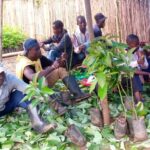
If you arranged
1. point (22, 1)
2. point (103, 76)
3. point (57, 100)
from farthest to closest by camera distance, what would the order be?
point (22, 1) < point (57, 100) < point (103, 76)

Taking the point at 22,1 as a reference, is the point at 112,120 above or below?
below

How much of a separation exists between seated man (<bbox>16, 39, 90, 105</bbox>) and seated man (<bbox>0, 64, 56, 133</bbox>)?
0.28 m

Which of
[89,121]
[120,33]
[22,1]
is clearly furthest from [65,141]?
[22,1]

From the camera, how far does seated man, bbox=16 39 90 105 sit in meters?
4.45

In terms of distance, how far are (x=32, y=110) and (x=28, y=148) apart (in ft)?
1.57

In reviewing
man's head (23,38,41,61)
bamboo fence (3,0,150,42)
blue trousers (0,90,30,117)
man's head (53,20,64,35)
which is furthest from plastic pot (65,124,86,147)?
bamboo fence (3,0,150,42)

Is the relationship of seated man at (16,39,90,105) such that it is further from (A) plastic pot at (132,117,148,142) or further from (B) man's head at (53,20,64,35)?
(B) man's head at (53,20,64,35)

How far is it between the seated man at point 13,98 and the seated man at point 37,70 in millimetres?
278

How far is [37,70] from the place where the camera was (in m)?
4.61

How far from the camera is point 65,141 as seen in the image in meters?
3.57

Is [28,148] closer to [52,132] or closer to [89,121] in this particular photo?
[52,132]

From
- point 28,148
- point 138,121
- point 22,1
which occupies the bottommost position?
point 28,148

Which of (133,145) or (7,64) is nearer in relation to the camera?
(133,145)

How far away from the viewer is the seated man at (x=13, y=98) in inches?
150
